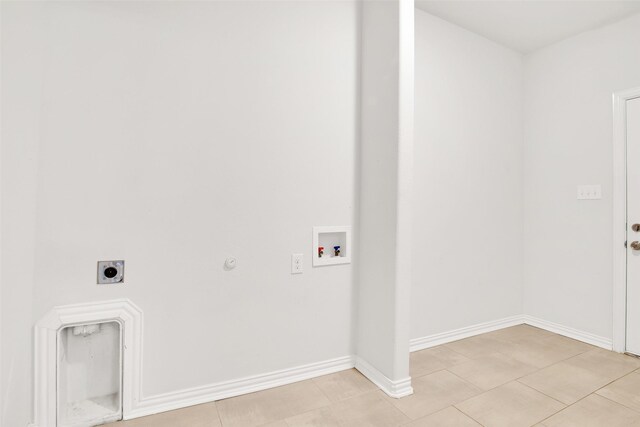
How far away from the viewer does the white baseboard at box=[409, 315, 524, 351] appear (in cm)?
247

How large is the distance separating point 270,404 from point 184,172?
1351mm

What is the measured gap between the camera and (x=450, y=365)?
2199mm

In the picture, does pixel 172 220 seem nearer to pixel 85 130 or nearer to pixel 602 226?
pixel 85 130

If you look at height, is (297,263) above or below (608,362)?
above

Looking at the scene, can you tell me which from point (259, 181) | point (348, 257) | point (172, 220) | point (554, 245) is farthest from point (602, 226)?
point (172, 220)

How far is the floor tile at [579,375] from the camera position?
6.18ft

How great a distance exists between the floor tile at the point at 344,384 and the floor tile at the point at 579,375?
39.4 inches

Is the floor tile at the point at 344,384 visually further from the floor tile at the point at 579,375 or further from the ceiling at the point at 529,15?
the ceiling at the point at 529,15

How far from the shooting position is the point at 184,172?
1.71m

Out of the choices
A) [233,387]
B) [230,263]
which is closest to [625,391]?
[233,387]

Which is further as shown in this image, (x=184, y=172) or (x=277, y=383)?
(x=277, y=383)

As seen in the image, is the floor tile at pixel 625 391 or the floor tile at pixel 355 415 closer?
the floor tile at pixel 355 415

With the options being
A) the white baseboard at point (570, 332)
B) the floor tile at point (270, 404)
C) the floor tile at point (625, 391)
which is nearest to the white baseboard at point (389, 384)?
the floor tile at point (270, 404)

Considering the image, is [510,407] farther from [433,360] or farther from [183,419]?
[183,419]
